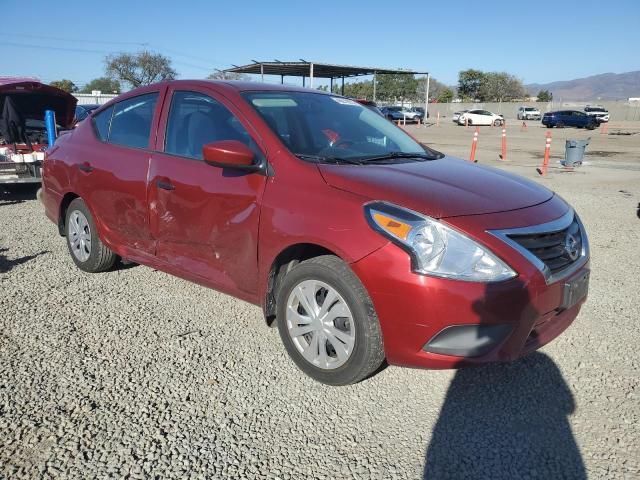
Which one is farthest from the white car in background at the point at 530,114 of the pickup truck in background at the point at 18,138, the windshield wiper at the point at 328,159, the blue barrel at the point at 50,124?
the windshield wiper at the point at 328,159

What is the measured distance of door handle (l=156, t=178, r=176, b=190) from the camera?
3.61 m

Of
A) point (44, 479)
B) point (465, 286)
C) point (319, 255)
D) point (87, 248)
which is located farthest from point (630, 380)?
point (87, 248)

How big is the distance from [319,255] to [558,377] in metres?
1.63

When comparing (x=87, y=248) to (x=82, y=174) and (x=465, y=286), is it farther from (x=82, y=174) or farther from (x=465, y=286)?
(x=465, y=286)

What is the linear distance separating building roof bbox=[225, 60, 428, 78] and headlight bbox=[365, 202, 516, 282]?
29156 millimetres

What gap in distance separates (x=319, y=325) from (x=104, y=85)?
82.5 metres

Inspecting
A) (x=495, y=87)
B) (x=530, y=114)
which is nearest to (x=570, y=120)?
(x=530, y=114)

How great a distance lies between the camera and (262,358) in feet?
10.8

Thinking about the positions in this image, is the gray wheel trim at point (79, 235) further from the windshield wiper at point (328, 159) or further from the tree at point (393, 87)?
the tree at point (393, 87)

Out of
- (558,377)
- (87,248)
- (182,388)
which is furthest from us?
(87,248)

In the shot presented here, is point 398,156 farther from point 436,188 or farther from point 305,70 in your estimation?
point 305,70

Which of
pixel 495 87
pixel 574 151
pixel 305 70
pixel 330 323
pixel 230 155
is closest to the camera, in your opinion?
pixel 330 323

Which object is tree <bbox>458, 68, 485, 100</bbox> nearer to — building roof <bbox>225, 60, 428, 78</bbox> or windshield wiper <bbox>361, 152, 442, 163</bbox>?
building roof <bbox>225, 60, 428, 78</bbox>

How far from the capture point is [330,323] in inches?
113
